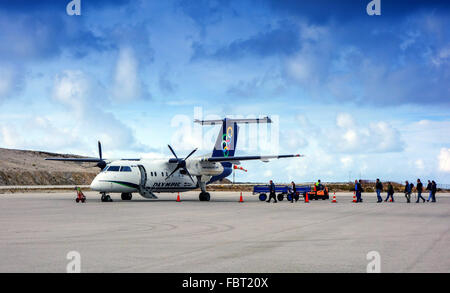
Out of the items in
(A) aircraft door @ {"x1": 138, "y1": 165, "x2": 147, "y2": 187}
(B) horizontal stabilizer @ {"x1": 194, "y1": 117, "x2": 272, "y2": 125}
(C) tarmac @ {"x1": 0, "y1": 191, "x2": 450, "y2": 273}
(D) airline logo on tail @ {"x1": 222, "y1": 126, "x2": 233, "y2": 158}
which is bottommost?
(C) tarmac @ {"x1": 0, "y1": 191, "x2": 450, "y2": 273}

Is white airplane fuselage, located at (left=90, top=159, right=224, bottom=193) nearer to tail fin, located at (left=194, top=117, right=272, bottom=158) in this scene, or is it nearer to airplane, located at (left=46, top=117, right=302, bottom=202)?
airplane, located at (left=46, top=117, right=302, bottom=202)

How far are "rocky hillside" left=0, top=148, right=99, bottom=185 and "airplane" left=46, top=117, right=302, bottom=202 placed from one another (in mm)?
59345

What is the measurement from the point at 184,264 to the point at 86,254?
2.42m

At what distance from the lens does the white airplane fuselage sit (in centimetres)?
3266

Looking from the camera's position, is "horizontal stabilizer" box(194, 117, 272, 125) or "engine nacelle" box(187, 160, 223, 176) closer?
"engine nacelle" box(187, 160, 223, 176)

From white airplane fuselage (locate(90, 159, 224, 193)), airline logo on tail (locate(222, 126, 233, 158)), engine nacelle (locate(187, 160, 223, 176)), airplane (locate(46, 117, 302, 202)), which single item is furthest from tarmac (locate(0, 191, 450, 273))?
airline logo on tail (locate(222, 126, 233, 158))

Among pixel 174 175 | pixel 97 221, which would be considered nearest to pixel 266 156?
pixel 174 175

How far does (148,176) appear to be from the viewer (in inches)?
1412

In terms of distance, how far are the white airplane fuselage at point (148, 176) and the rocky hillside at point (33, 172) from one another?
61124mm

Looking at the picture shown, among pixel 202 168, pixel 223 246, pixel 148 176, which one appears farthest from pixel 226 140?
pixel 223 246

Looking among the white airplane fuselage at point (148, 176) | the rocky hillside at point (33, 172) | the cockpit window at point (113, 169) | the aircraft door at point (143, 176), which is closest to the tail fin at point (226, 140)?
the white airplane fuselage at point (148, 176)

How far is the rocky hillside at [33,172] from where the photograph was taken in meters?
104
